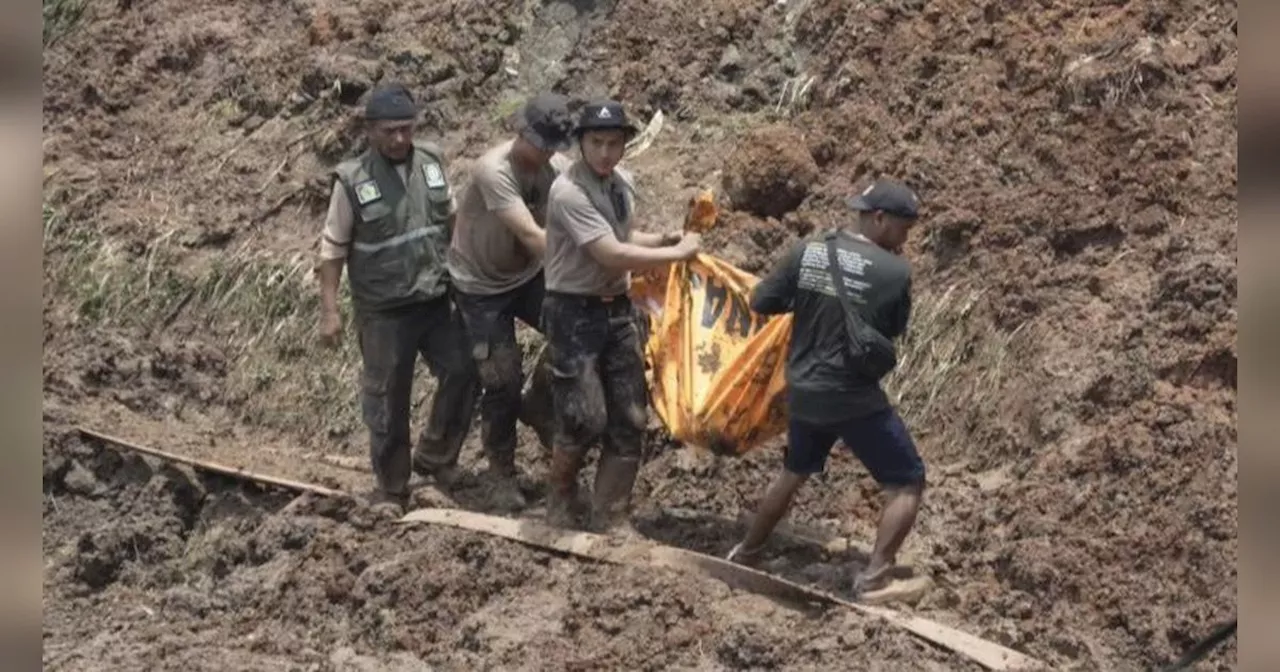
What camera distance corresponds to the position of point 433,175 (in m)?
8.88

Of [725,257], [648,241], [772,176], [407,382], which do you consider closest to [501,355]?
[407,382]

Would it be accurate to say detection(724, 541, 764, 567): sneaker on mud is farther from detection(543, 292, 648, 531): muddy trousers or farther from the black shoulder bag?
the black shoulder bag

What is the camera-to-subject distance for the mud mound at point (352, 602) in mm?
7531

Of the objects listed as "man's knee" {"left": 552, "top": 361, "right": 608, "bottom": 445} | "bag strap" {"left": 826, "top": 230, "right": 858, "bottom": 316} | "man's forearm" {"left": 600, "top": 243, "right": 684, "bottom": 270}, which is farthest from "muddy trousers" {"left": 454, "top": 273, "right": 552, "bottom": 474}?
"bag strap" {"left": 826, "top": 230, "right": 858, "bottom": 316}

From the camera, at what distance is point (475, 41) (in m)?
11.8

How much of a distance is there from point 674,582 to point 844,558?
2.71ft

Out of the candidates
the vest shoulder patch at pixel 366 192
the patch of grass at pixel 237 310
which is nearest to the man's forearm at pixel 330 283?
the vest shoulder patch at pixel 366 192

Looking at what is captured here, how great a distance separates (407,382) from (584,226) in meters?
1.63

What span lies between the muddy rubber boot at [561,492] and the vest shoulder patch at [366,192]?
55.7 inches

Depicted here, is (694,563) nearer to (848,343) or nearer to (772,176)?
(848,343)

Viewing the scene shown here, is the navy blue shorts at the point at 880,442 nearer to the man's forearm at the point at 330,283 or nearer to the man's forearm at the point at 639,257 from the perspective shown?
the man's forearm at the point at 639,257
